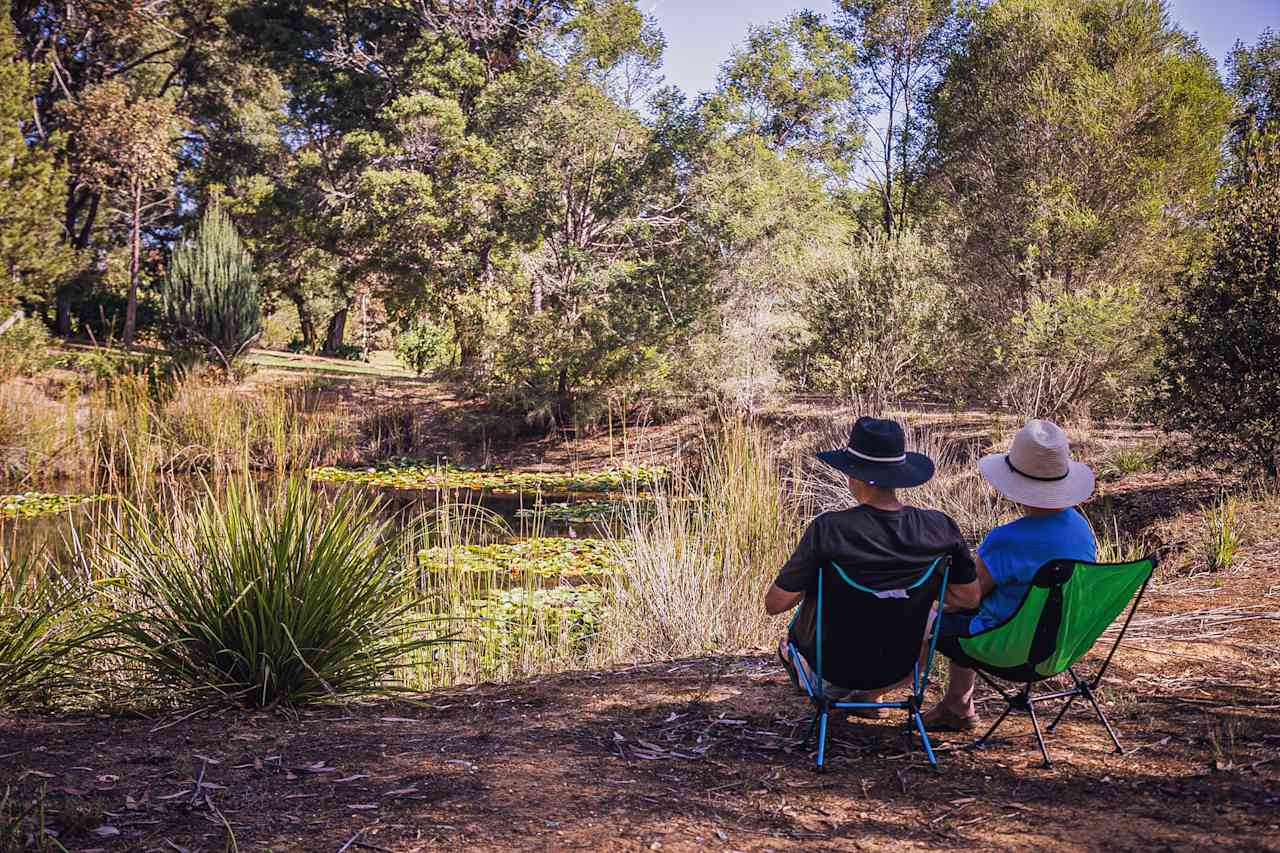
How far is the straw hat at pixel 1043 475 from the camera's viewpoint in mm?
3043

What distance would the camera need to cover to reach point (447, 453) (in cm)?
1659

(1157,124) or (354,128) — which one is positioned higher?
(354,128)

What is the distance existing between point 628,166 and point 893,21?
11.0 metres

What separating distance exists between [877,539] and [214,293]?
16858 mm

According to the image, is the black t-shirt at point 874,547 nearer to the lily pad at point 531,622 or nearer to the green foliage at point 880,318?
the lily pad at point 531,622

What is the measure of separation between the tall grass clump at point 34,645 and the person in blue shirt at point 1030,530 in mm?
3443

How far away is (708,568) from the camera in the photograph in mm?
5094

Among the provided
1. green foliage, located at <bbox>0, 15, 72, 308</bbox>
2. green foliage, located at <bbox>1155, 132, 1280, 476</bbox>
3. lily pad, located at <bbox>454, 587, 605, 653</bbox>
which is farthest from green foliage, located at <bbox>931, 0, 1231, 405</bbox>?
green foliage, located at <bbox>0, 15, 72, 308</bbox>

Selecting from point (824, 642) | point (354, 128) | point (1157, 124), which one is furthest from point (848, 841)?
point (354, 128)

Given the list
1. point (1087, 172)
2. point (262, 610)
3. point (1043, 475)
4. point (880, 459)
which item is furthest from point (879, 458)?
point (1087, 172)

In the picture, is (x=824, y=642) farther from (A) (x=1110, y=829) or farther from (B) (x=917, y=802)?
(A) (x=1110, y=829)

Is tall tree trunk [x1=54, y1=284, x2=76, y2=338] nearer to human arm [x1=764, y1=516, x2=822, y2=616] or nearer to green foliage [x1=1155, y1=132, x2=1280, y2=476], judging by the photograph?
green foliage [x1=1155, y1=132, x2=1280, y2=476]

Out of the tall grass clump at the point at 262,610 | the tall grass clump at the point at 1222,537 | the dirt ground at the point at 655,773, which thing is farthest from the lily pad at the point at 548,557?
the tall grass clump at the point at 1222,537

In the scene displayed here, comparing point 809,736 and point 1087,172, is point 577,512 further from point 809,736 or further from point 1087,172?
point 1087,172
